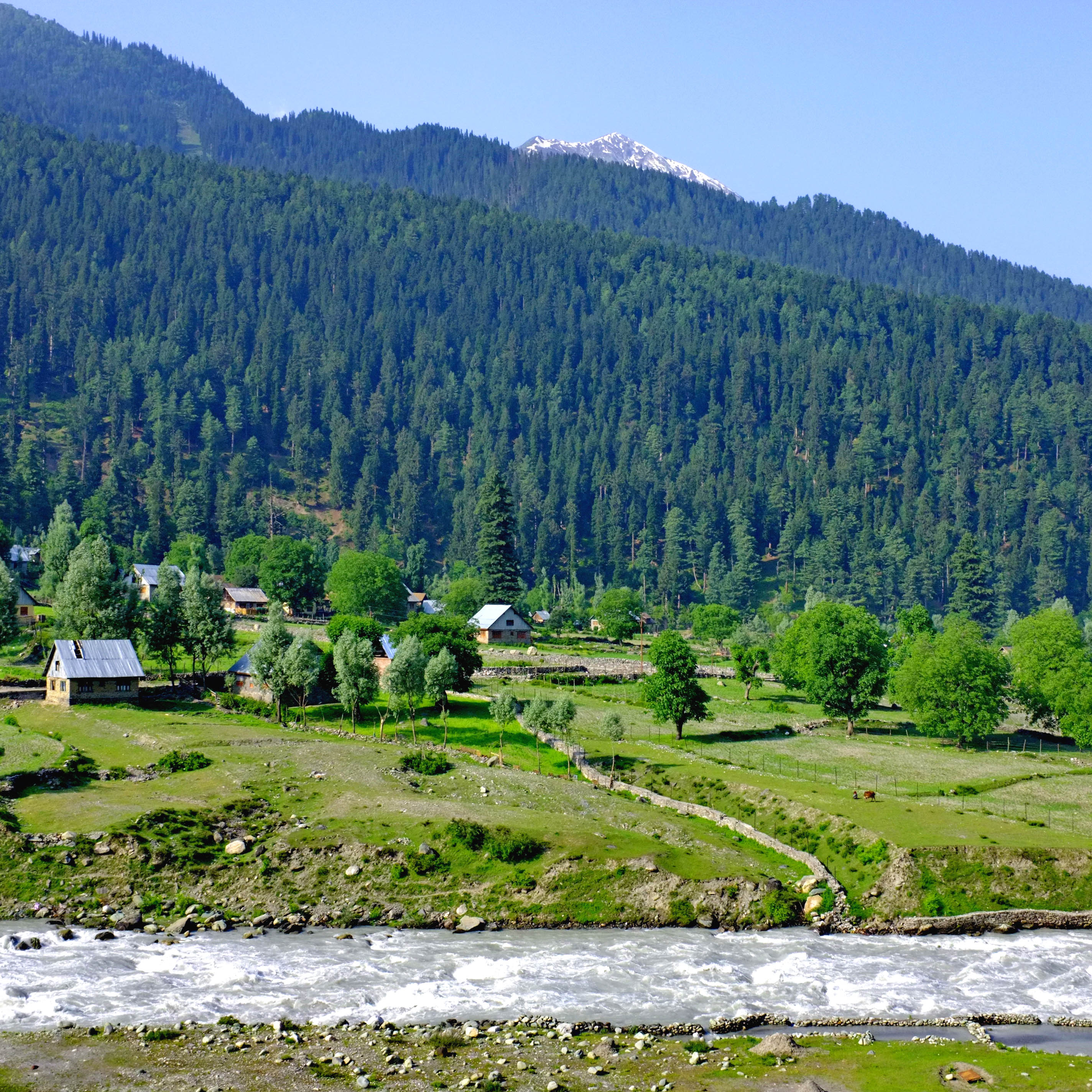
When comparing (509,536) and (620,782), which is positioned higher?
(509,536)

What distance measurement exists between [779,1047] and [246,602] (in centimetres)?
13375

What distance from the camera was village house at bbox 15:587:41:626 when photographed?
439 feet

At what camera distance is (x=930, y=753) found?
10088 centimetres

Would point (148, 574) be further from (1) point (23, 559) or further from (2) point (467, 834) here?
(2) point (467, 834)

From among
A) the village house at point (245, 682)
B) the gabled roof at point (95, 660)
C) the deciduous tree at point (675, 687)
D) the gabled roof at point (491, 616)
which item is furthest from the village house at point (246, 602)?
the deciduous tree at point (675, 687)

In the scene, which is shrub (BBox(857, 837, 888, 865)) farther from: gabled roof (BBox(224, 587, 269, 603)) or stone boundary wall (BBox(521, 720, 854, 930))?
gabled roof (BBox(224, 587, 269, 603))

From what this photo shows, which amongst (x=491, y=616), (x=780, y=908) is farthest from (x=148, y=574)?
(x=780, y=908)

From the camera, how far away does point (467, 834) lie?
68125mm

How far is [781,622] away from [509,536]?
4893 cm

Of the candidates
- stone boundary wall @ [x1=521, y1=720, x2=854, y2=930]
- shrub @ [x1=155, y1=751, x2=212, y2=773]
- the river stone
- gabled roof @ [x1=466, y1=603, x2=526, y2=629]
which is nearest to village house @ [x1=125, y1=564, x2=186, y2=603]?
gabled roof @ [x1=466, y1=603, x2=526, y2=629]

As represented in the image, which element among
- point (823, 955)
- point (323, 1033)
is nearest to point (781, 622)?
point (823, 955)

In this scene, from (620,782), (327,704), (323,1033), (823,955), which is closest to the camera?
(323,1033)

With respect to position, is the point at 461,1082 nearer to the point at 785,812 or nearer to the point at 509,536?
the point at 785,812

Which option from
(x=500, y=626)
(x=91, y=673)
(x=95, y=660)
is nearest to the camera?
(x=91, y=673)
